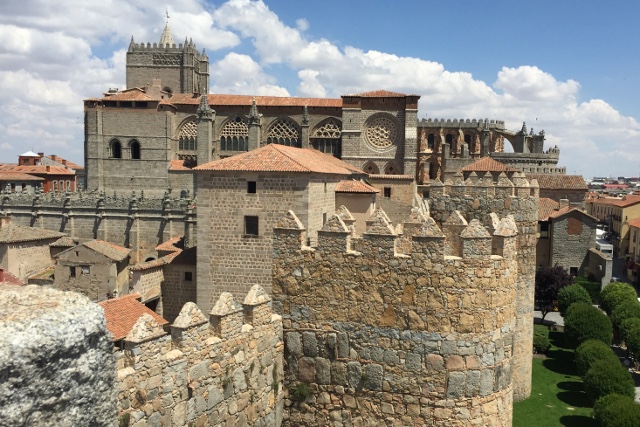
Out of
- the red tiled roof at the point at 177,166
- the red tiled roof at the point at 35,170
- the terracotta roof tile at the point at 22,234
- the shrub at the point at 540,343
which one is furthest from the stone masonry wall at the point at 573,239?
the red tiled roof at the point at 35,170

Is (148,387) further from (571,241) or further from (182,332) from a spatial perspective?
(571,241)

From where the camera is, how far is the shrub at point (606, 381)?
1941 centimetres

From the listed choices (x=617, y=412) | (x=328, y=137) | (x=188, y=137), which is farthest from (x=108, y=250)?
(x=617, y=412)

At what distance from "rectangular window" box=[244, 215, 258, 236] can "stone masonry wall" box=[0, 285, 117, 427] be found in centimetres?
1311

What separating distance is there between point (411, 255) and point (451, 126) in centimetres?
4771

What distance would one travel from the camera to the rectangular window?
1576 centimetres

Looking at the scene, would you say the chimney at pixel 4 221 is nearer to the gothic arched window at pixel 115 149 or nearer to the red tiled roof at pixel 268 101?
the gothic arched window at pixel 115 149

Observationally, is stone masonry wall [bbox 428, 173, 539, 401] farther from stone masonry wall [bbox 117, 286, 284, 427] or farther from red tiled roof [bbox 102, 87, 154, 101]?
red tiled roof [bbox 102, 87, 154, 101]

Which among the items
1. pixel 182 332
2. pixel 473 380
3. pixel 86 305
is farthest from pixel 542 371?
pixel 86 305

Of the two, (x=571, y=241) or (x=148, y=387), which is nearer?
(x=148, y=387)

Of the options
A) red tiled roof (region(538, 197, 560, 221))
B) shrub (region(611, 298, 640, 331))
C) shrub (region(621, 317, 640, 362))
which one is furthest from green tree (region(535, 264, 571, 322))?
red tiled roof (region(538, 197, 560, 221))

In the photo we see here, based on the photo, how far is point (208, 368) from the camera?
6.61 meters

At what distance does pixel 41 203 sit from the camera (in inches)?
1547

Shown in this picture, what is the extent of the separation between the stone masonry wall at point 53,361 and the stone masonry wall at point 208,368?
120 inches
